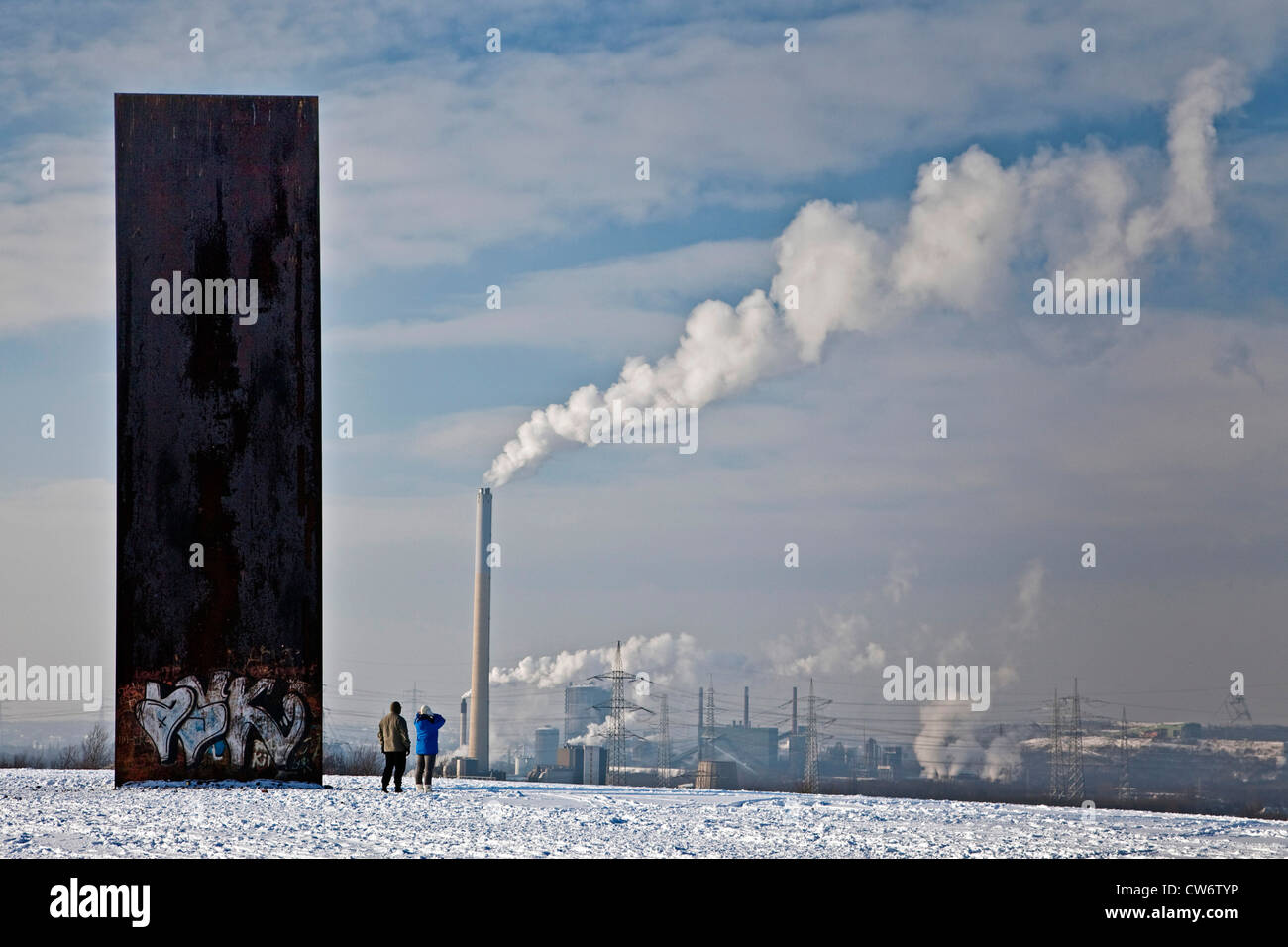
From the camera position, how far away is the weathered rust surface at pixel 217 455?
70.9ft

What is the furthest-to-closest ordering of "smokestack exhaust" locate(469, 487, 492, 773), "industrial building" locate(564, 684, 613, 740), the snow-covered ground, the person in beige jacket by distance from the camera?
"industrial building" locate(564, 684, 613, 740)
"smokestack exhaust" locate(469, 487, 492, 773)
the person in beige jacket
the snow-covered ground

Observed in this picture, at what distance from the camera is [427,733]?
2206 cm

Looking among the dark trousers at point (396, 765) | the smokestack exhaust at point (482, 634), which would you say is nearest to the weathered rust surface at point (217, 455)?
the dark trousers at point (396, 765)

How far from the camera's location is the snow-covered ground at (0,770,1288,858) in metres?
14.3

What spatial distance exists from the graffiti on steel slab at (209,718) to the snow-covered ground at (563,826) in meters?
0.66

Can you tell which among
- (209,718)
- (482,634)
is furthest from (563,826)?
(482,634)

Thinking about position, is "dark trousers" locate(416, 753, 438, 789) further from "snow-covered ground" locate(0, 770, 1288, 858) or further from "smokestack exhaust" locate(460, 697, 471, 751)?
"smokestack exhaust" locate(460, 697, 471, 751)

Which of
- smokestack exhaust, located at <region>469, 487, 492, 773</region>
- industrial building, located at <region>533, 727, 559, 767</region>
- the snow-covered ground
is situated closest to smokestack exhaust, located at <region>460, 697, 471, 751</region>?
smokestack exhaust, located at <region>469, 487, 492, 773</region>

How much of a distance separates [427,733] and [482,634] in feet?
148

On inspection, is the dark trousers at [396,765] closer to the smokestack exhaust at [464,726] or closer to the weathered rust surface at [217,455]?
the weathered rust surface at [217,455]

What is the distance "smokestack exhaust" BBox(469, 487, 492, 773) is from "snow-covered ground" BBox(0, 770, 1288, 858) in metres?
42.8
